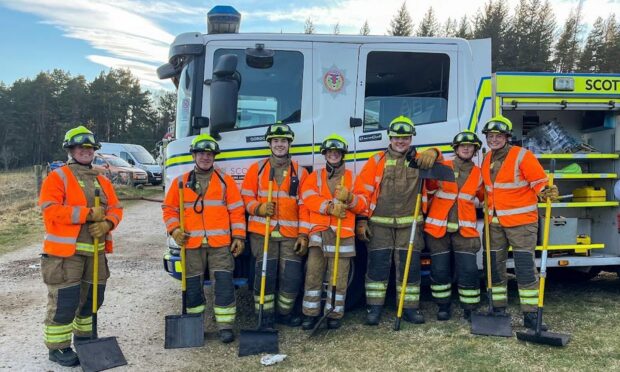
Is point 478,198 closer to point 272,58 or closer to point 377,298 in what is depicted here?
point 377,298

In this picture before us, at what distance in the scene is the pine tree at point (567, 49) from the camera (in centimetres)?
2998

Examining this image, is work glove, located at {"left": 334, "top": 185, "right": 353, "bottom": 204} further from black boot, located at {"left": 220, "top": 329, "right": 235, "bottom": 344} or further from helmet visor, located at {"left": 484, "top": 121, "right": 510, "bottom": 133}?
black boot, located at {"left": 220, "top": 329, "right": 235, "bottom": 344}

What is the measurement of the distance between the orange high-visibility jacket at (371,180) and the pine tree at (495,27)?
26942 millimetres

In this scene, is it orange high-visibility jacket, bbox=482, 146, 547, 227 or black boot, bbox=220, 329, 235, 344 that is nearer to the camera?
black boot, bbox=220, 329, 235, 344

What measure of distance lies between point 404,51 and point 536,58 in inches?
1118

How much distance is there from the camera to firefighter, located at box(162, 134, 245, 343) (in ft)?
14.6

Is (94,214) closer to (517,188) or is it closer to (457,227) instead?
(457,227)

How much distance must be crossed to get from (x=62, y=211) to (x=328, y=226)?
2.34 m

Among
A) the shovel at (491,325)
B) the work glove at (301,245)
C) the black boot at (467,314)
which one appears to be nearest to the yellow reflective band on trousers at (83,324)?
the work glove at (301,245)

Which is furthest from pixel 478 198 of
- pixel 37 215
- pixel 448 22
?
pixel 448 22

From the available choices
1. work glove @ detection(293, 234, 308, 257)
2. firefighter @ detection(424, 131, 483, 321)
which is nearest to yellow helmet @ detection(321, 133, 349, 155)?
work glove @ detection(293, 234, 308, 257)

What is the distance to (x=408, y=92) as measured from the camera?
492 centimetres

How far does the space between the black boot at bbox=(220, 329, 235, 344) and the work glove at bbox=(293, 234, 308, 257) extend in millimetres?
985

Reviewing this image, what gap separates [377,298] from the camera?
186 inches
